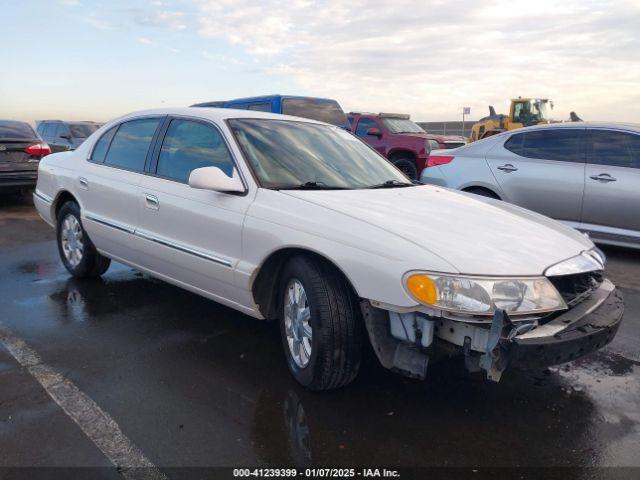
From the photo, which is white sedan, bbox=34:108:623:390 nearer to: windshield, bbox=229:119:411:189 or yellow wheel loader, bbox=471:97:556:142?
windshield, bbox=229:119:411:189

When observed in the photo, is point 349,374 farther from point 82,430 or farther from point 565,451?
point 82,430

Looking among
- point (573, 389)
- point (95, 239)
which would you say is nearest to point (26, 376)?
point (95, 239)

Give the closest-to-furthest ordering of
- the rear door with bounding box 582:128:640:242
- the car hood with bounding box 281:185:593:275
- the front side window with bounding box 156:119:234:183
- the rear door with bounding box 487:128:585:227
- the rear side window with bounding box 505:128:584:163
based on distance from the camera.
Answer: the car hood with bounding box 281:185:593:275 → the front side window with bounding box 156:119:234:183 → the rear door with bounding box 582:128:640:242 → the rear door with bounding box 487:128:585:227 → the rear side window with bounding box 505:128:584:163

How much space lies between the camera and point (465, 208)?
3.54 m

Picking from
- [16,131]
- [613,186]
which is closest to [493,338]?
[613,186]

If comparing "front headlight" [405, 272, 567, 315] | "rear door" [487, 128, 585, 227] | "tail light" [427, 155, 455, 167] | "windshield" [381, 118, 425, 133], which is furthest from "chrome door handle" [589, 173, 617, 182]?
"windshield" [381, 118, 425, 133]

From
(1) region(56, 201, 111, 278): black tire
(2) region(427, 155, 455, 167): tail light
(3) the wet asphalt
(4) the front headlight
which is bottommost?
(3) the wet asphalt

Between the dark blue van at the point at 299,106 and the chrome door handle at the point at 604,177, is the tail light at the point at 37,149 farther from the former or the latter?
the chrome door handle at the point at 604,177

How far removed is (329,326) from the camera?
289 cm

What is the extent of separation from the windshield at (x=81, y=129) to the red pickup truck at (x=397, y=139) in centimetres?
798

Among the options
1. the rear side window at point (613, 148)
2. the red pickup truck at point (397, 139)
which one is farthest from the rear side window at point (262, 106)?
the rear side window at point (613, 148)

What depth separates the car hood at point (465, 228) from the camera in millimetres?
2730

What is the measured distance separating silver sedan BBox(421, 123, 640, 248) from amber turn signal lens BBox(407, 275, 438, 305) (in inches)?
180

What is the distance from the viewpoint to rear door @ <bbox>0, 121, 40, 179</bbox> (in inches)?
374
